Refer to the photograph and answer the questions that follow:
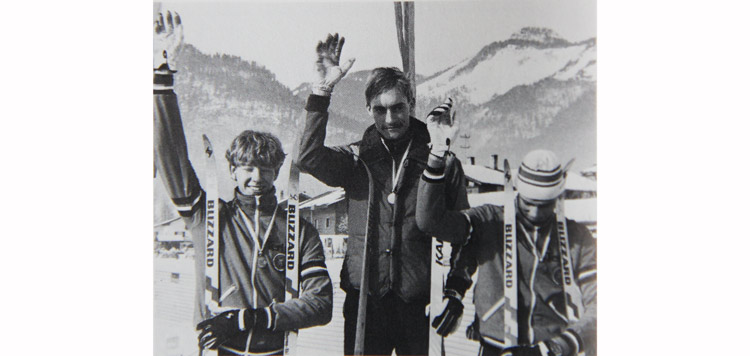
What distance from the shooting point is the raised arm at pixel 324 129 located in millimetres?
2777

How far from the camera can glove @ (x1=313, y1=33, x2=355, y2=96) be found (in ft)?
9.12

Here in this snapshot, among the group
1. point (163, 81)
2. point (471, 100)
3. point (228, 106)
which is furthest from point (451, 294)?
point (163, 81)

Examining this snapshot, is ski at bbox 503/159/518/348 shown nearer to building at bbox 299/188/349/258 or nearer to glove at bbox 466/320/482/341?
glove at bbox 466/320/482/341

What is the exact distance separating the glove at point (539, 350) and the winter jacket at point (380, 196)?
1.43 ft

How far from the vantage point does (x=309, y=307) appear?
2.79 metres

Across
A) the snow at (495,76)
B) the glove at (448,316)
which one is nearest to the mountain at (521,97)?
the snow at (495,76)

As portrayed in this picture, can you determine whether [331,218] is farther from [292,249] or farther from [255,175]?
[255,175]

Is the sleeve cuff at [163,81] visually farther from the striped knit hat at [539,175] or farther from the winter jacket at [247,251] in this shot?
the striped knit hat at [539,175]

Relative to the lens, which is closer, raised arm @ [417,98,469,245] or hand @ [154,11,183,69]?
raised arm @ [417,98,469,245]

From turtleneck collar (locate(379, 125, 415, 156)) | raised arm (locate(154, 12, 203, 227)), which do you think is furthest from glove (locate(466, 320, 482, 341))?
raised arm (locate(154, 12, 203, 227))

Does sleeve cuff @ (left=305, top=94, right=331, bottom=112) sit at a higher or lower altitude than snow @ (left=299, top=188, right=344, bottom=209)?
higher

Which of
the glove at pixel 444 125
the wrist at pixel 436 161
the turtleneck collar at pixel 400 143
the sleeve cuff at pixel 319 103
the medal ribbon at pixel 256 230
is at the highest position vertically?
the sleeve cuff at pixel 319 103

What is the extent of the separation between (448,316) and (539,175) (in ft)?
2.45

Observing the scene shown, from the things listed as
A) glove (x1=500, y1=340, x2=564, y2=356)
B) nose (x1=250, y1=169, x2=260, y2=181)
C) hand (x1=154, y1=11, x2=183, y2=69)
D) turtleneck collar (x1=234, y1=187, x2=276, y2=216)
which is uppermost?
hand (x1=154, y1=11, x2=183, y2=69)
